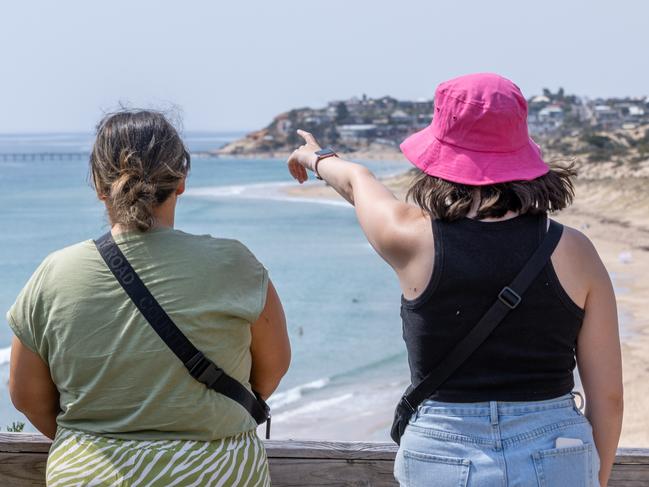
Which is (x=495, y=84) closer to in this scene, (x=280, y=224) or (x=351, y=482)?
(x=351, y=482)

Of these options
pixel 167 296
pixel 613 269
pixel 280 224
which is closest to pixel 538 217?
pixel 167 296

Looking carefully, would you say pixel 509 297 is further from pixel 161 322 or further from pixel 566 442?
pixel 161 322

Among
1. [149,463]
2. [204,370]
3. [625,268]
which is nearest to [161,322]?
[204,370]

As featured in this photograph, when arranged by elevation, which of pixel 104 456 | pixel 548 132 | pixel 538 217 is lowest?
pixel 548 132

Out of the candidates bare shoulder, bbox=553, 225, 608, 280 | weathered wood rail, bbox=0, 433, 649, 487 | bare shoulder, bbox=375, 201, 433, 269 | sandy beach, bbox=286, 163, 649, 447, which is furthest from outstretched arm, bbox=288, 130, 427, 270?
sandy beach, bbox=286, 163, 649, 447

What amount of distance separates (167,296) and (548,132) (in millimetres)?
119035

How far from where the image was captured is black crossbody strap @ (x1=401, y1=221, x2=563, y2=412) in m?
1.94

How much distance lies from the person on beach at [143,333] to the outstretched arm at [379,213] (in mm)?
301

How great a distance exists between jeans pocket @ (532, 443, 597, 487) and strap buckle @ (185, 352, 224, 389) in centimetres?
74

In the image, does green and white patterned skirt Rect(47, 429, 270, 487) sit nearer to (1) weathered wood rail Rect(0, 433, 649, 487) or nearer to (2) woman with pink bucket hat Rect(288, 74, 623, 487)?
(2) woman with pink bucket hat Rect(288, 74, 623, 487)

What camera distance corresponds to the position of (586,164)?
54469 mm

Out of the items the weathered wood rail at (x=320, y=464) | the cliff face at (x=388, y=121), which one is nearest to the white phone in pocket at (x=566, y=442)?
the weathered wood rail at (x=320, y=464)

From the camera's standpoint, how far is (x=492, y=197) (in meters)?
2.01

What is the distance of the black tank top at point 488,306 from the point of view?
6.43ft
